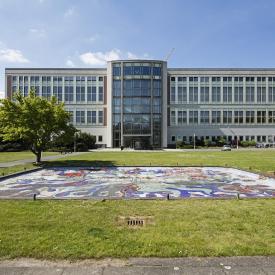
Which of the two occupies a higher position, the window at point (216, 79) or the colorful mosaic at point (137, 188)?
the window at point (216, 79)

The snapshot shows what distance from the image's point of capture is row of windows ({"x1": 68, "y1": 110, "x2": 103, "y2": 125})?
88.2 m

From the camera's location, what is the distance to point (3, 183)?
53.5 ft

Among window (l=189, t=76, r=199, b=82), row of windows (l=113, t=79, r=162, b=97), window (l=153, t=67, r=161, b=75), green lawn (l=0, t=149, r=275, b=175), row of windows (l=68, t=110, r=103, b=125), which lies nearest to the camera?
green lawn (l=0, t=149, r=275, b=175)

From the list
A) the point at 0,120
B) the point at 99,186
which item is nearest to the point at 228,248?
the point at 99,186

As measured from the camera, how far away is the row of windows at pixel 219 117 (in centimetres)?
8944

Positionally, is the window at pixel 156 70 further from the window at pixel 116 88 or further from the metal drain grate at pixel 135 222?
the metal drain grate at pixel 135 222

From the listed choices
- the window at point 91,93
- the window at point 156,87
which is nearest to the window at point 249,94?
the window at point 156,87

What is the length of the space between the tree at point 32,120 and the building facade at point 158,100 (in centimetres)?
5428

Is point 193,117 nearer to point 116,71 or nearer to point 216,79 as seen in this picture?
point 216,79

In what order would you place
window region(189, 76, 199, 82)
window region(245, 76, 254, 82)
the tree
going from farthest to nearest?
window region(245, 76, 254, 82)
window region(189, 76, 199, 82)
the tree

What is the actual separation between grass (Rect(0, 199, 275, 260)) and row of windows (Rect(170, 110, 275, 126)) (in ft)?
261

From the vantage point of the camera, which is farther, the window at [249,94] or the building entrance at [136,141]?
the window at [249,94]

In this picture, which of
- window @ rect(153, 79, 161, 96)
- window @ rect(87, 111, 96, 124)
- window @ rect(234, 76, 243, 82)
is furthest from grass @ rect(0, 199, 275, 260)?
window @ rect(234, 76, 243, 82)

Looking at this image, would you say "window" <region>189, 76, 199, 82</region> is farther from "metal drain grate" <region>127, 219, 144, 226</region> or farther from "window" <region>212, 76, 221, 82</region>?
"metal drain grate" <region>127, 219, 144, 226</region>
